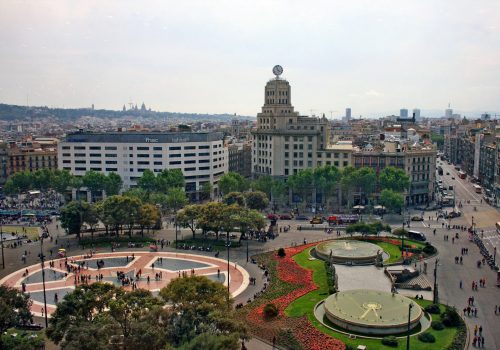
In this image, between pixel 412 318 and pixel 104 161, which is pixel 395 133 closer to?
pixel 104 161

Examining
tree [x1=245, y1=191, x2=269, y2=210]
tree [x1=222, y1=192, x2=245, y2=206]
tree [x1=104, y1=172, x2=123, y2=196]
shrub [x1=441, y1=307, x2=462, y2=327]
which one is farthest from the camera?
tree [x1=104, y1=172, x2=123, y2=196]

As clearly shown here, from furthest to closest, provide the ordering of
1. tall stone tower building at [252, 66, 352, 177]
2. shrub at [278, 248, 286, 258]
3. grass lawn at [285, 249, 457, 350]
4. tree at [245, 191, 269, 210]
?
tall stone tower building at [252, 66, 352, 177]
tree at [245, 191, 269, 210]
shrub at [278, 248, 286, 258]
grass lawn at [285, 249, 457, 350]

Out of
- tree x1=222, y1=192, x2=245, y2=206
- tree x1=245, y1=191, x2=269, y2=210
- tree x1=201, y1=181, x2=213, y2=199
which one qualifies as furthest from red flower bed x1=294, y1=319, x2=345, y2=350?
tree x1=201, y1=181, x2=213, y2=199

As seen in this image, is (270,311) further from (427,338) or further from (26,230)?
(26,230)

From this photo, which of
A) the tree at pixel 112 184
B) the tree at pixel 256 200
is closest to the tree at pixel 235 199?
the tree at pixel 256 200

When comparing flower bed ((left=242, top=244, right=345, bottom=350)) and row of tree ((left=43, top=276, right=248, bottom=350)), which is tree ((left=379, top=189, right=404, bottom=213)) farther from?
row of tree ((left=43, top=276, right=248, bottom=350))

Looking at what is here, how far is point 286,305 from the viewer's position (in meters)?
55.8

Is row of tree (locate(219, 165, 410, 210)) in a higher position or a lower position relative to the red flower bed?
higher

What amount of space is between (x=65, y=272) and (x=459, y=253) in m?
62.2

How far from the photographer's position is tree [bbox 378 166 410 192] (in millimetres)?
112812

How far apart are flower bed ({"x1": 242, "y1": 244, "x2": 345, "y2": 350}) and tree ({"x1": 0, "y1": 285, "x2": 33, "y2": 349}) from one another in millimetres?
22151

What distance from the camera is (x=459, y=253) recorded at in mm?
78938

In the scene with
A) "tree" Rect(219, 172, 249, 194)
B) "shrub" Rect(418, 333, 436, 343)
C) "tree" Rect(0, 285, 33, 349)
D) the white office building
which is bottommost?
"shrub" Rect(418, 333, 436, 343)

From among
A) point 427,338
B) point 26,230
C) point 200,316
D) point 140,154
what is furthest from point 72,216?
point 427,338
